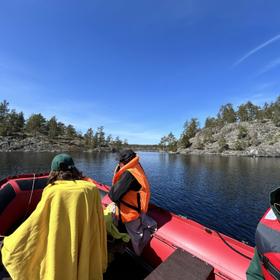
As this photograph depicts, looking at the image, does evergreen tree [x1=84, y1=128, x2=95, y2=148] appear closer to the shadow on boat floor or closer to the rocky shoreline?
the rocky shoreline

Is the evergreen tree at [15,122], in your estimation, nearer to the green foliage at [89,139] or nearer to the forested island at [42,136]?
the forested island at [42,136]

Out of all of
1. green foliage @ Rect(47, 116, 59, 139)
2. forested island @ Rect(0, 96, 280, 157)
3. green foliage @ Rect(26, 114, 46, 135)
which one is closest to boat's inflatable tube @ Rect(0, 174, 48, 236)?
forested island @ Rect(0, 96, 280, 157)

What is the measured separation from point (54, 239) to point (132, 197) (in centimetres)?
186

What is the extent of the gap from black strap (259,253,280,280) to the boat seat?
1280 millimetres

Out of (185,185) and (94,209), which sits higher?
(94,209)

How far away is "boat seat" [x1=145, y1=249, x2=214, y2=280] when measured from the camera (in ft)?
9.26

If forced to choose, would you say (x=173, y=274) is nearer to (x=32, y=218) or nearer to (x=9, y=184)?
(x=32, y=218)

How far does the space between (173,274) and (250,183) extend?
2174 cm

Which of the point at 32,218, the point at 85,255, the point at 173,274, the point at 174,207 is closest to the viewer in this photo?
the point at 32,218

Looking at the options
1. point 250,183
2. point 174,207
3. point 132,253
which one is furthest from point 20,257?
point 250,183

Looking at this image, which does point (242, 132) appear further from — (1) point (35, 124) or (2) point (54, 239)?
(2) point (54, 239)

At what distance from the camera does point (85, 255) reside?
7.61ft

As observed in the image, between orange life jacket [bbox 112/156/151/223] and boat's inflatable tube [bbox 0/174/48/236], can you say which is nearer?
orange life jacket [bbox 112/156/151/223]

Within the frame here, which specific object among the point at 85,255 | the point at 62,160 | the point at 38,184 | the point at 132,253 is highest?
the point at 62,160
